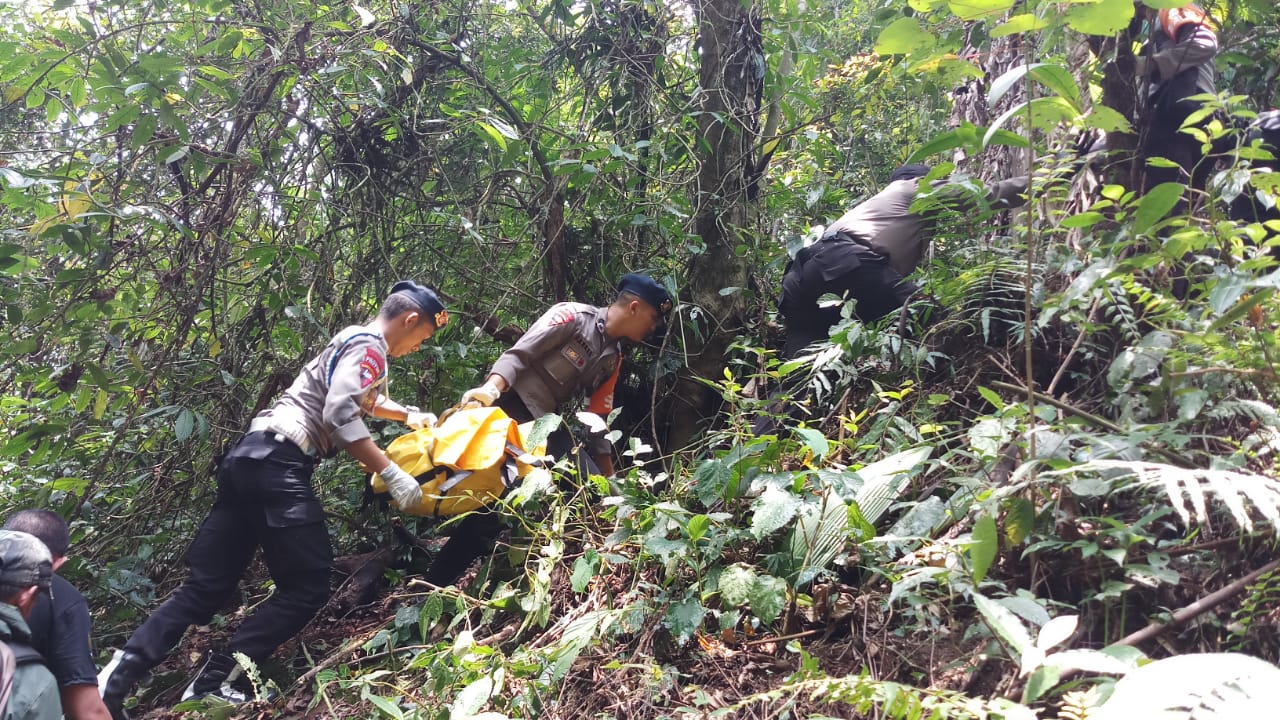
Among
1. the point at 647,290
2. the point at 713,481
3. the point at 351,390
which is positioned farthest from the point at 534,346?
the point at 713,481

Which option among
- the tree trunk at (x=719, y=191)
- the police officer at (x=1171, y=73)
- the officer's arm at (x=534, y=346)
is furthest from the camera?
the tree trunk at (x=719, y=191)

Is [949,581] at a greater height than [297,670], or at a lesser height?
greater

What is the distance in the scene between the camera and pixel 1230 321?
1.74m

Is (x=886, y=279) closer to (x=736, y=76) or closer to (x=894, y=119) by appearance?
(x=736, y=76)

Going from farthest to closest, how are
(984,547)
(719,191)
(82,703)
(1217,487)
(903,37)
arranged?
(719,191)
(82,703)
(903,37)
(984,547)
(1217,487)

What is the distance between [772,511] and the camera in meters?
2.40

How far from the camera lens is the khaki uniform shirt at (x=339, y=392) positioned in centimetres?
323

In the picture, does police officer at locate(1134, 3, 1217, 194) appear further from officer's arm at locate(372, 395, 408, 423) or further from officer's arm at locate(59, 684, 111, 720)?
officer's arm at locate(59, 684, 111, 720)

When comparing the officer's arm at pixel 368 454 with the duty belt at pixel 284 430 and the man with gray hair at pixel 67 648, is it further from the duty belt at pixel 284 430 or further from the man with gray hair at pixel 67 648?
the man with gray hair at pixel 67 648

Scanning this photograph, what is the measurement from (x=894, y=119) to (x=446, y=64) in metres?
3.47

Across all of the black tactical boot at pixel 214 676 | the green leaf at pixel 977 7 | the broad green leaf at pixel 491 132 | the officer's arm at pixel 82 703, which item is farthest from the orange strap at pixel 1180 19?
the officer's arm at pixel 82 703

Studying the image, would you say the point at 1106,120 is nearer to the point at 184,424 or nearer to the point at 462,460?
the point at 462,460

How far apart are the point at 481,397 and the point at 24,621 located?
187cm

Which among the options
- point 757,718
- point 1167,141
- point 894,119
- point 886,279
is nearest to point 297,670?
point 757,718
